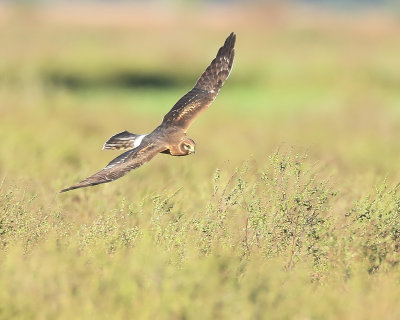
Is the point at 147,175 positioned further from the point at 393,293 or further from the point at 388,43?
the point at 388,43

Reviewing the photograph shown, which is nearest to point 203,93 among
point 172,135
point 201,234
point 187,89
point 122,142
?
point 172,135

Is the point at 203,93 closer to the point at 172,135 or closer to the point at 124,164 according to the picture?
the point at 172,135

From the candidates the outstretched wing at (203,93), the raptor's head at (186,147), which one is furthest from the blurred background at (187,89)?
the outstretched wing at (203,93)

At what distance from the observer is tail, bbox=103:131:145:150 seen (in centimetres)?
773

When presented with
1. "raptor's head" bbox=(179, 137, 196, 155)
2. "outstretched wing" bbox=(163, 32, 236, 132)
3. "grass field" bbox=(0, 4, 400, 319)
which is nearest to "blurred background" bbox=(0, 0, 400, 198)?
"grass field" bbox=(0, 4, 400, 319)

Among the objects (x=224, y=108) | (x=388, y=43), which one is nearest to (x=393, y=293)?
(x=224, y=108)

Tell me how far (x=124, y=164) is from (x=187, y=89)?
20405mm

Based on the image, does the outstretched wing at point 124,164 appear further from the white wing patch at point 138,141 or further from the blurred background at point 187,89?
the blurred background at point 187,89

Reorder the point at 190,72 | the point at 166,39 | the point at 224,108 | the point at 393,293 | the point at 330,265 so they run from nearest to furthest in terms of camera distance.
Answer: the point at 393,293 → the point at 330,265 → the point at 224,108 → the point at 190,72 → the point at 166,39

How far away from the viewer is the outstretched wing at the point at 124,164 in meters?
6.15

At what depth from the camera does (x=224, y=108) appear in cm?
2059

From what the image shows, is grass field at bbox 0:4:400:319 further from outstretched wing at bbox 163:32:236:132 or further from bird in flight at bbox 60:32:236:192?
outstretched wing at bbox 163:32:236:132

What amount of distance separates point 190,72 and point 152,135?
71.2 feet

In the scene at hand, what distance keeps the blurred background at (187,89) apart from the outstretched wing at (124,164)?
0.46 metres
